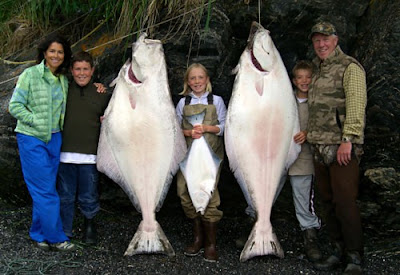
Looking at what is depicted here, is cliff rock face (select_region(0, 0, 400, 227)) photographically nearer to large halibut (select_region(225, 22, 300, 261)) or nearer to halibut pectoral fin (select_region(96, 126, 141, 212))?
large halibut (select_region(225, 22, 300, 261))

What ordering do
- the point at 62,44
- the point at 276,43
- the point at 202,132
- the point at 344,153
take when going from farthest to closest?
the point at 276,43, the point at 62,44, the point at 202,132, the point at 344,153

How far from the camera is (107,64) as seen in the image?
4852mm

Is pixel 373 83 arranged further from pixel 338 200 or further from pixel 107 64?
pixel 107 64

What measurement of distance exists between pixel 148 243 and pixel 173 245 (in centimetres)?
46

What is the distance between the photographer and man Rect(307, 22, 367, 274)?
3.59 m

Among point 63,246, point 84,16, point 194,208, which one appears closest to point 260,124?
point 194,208

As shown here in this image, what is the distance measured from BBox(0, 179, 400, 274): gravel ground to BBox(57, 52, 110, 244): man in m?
0.37

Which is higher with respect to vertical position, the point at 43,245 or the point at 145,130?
the point at 145,130

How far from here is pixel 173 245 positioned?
433 cm

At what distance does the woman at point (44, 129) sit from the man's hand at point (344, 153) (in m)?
2.37

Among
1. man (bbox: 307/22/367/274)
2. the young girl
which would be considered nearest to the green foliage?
the young girl

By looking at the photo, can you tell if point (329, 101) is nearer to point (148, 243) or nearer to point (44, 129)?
point (148, 243)

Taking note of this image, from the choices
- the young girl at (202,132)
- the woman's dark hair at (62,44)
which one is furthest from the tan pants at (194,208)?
the woman's dark hair at (62,44)

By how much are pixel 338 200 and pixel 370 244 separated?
0.80 m
